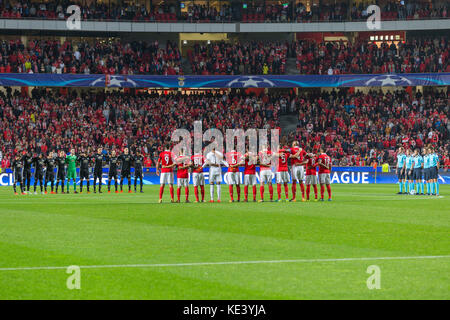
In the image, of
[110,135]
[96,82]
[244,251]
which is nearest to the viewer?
[244,251]

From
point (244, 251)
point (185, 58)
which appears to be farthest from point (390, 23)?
point (244, 251)

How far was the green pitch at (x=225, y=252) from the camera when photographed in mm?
9258

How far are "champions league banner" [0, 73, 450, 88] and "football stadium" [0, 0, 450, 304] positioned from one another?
0.11 meters

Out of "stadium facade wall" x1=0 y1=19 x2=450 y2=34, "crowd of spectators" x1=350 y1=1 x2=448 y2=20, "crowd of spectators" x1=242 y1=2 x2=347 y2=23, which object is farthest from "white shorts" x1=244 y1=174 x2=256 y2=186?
"crowd of spectators" x1=350 y1=1 x2=448 y2=20

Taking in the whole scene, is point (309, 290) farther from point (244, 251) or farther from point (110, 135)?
point (110, 135)

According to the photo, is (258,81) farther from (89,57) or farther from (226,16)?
(89,57)

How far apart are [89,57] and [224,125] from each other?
12.5m

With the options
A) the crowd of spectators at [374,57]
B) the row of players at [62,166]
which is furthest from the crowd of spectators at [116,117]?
the row of players at [62,166]

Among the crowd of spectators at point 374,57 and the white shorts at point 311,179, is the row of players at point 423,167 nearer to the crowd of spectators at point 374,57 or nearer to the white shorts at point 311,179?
the white shorts at point 311,179

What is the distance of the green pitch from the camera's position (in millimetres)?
9258

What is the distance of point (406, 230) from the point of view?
15.9m

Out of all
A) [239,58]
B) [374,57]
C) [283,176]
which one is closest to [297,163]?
[283,176]

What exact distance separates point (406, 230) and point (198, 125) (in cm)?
3294

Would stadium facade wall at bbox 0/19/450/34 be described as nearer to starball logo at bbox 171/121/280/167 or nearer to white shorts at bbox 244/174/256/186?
starball logo at bbox 171/121/280/167
